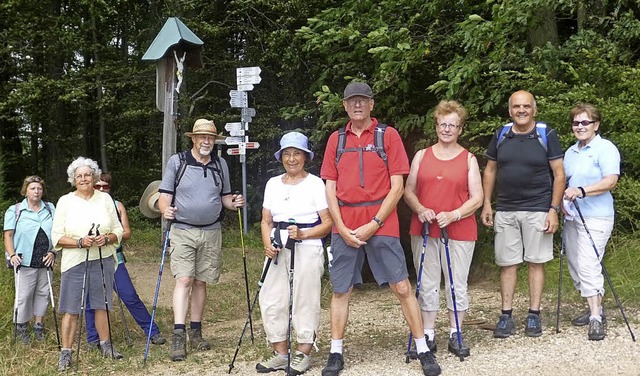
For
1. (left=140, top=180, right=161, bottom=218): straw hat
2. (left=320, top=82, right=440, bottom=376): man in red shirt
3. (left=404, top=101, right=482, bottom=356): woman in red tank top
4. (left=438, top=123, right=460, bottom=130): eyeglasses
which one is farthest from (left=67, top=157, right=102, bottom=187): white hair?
(left=438, top=123, right=460, bottom=130): eyeglasses

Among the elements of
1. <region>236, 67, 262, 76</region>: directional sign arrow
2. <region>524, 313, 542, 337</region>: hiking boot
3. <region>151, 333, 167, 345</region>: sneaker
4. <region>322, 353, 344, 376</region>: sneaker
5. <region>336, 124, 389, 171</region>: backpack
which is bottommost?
<region>151, 333, 167, 345</region>: sneaker

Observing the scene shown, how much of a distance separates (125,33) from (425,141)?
1241cm

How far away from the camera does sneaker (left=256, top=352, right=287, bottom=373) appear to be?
4633 mm

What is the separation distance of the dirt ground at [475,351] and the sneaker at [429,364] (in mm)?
81

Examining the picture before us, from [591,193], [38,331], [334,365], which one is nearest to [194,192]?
[334,365]

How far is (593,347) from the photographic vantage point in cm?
472

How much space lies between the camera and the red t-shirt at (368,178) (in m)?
4.42

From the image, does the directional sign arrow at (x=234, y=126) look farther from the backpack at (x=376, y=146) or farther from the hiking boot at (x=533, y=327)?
the hiking boot at (x=533, y=327)

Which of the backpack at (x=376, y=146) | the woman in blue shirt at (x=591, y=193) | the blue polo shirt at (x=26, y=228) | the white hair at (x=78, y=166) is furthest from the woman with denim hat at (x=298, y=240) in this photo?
the blue polo shirt at (x=26, y=228)

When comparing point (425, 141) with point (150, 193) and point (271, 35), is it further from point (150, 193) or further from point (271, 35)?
point (271, 35)

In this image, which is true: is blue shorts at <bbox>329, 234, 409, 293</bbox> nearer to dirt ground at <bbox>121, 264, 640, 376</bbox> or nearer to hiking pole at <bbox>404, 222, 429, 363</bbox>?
hiking pole at <bbox>404, 222, 429, 363</bbox>

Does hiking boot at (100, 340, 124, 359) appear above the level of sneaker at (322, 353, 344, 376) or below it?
below

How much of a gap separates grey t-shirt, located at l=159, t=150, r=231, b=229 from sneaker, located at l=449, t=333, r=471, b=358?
7.36 feet

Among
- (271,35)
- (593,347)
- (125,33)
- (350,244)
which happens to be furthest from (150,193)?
(125,33)
